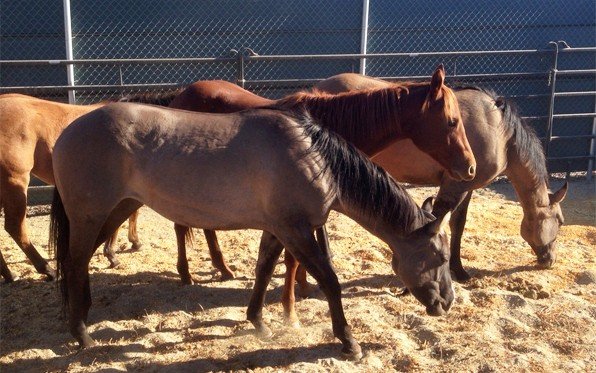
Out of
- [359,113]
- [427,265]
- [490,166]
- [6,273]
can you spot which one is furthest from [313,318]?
[6,273]

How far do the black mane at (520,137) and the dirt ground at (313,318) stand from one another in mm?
905

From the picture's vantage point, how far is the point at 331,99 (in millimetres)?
4289

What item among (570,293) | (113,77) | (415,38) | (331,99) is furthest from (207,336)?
(415,38)

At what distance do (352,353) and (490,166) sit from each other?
2.14 m

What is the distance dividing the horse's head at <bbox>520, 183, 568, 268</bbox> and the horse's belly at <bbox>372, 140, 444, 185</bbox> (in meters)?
0.90

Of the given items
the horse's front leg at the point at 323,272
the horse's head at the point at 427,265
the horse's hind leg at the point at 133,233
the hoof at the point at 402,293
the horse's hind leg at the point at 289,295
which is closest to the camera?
the horse's front leg at the point at 323,272

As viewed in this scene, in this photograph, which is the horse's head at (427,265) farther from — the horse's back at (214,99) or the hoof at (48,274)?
the hoof at (48,274)

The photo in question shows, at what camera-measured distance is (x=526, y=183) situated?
544cm

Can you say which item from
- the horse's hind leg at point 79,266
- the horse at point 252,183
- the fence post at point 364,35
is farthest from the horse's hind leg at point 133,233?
the fence post at point 364,35

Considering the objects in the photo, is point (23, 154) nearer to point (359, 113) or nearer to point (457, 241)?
point (359, 113)

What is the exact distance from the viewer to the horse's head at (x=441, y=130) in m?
4.29

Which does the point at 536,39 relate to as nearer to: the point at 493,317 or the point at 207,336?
the point at 493,317

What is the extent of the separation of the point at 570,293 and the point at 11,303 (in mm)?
4286

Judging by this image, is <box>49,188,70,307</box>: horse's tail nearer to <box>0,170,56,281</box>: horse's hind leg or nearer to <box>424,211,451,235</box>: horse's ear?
<box>0,170,56,281</box>: horse's hind leg
